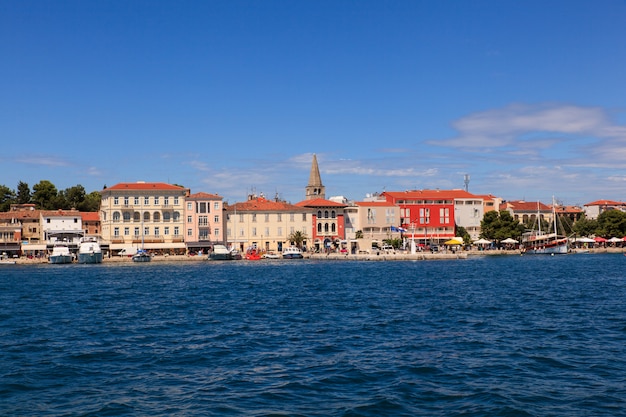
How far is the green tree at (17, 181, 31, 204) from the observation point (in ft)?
329

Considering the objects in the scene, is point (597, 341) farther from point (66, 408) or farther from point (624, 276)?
point (624, 276)

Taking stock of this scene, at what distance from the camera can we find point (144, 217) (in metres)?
80.5

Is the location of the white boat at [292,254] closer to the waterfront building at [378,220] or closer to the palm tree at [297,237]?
the palm tree at [297,237]

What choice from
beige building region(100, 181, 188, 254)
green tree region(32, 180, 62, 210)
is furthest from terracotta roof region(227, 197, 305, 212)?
green tree region(32, 180, 62, 210)

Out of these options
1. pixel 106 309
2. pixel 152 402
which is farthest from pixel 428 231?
pixel 152 402

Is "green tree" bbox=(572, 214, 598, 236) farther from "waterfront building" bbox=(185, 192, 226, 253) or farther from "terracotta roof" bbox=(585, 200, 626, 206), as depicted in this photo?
"waterfront building" bbox=(185, 192, 226, 253)

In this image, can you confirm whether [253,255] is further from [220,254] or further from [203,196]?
[203,196]

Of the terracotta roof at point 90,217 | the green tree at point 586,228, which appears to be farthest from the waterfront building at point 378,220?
the green tree at point 586,228

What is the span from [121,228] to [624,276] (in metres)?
55.8

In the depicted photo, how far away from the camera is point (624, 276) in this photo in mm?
47562

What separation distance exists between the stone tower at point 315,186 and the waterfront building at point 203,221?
940 inches

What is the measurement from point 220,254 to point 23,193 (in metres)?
41.5

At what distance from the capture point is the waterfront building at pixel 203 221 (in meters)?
82.2

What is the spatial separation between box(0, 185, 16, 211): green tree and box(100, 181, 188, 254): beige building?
24.1m
